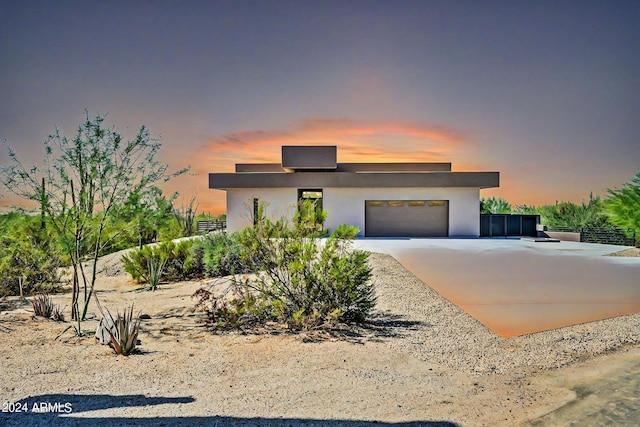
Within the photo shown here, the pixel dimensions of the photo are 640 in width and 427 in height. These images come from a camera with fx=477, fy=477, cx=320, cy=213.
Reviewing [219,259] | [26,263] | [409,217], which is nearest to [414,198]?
[409,217]

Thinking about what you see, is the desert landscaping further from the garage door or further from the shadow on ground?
the garage door

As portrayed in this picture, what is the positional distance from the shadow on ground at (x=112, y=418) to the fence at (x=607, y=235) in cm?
2140

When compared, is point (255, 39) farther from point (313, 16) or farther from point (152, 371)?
point (152, 371)

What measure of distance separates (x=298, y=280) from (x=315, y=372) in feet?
5.78

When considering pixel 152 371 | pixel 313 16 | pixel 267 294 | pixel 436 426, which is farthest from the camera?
pixel 313 16

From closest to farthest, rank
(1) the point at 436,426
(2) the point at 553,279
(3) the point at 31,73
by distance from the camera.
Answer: (1) the point at 436,426
(2) the point at 553,279
(3) the point at 31,73

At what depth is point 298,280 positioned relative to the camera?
254 inches

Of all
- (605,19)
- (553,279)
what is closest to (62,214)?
(553,279)

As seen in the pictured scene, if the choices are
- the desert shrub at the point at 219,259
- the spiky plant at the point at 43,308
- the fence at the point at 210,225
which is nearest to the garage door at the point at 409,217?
the fence at the point at 210,225

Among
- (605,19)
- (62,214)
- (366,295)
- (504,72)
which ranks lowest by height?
(366,295)

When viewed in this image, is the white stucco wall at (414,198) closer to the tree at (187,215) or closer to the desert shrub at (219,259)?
the tree at (187,215)

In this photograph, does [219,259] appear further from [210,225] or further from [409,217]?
[210,225]

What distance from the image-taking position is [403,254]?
15695 millimetres

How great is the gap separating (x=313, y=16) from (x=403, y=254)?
8375 mm
